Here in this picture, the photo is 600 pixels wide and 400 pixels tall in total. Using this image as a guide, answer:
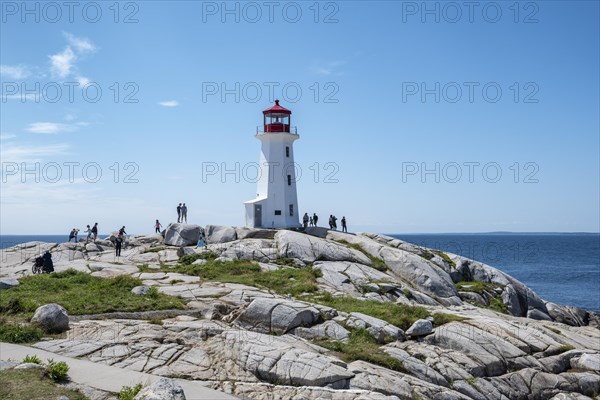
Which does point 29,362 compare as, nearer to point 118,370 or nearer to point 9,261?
point 118,370

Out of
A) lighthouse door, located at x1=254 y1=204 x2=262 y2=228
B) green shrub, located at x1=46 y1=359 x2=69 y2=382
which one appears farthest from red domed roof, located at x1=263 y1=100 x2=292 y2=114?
green shrub, located at x1=46 y1=359 x2=69 y2=382

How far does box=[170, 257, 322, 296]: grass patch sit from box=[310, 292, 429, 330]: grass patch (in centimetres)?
254

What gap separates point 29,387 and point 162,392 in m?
4.32

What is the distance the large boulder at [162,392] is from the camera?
1188cm

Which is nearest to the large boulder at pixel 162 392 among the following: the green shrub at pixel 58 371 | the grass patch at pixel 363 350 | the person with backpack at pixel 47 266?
the green shrub at pixel 58 371

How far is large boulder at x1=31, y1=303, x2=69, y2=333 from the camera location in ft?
65.4

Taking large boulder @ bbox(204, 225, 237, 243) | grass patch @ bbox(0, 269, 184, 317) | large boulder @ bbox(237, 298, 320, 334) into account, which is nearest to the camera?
large boulder @ bbox(237, 298, 320, 334)

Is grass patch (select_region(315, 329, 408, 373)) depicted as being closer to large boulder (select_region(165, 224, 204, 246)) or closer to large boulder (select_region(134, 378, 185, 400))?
large boulder (select_region(134, 378, 185, 400))

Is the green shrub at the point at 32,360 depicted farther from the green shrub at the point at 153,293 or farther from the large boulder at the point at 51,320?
the green shrub at the point at 153,293

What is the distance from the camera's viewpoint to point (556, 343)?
84.3 ft

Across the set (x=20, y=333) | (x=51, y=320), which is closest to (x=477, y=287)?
(x=51, y=320)

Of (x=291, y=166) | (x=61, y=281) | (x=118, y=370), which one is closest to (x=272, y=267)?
(x=61, y=281)

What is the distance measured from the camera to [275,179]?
2000 inches

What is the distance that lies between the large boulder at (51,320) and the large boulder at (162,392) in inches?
362
